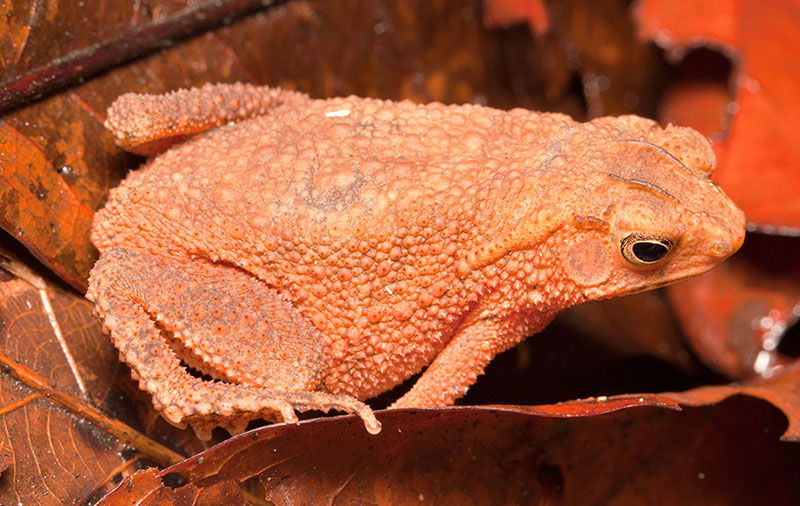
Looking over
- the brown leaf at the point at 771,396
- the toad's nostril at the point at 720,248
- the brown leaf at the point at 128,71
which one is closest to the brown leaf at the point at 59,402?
the brown leaf at the point at 128,71

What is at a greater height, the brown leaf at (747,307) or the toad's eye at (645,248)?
the toad's eye at (645,248)

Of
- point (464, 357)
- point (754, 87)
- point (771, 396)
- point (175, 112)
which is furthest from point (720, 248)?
point (175, 112)

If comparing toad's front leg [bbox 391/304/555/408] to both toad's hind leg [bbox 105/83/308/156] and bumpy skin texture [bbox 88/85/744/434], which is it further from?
toad's hind leg [bbox 105/83/308/156]

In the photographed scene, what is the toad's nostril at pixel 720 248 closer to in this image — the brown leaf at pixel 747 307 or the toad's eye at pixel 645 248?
the toad's eye at pixel 645 248

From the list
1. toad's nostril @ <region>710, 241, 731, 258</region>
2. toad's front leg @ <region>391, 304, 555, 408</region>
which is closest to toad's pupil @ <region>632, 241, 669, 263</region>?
toad's nostril @ <region>710, 241, 731, 258</region>

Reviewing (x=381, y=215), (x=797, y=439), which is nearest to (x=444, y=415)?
(x=381, y=215)

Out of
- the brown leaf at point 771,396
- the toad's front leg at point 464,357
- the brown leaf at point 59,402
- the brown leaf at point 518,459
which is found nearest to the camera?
the brown leaf at point 518,459

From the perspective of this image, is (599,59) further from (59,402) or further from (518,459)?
(59,402)
